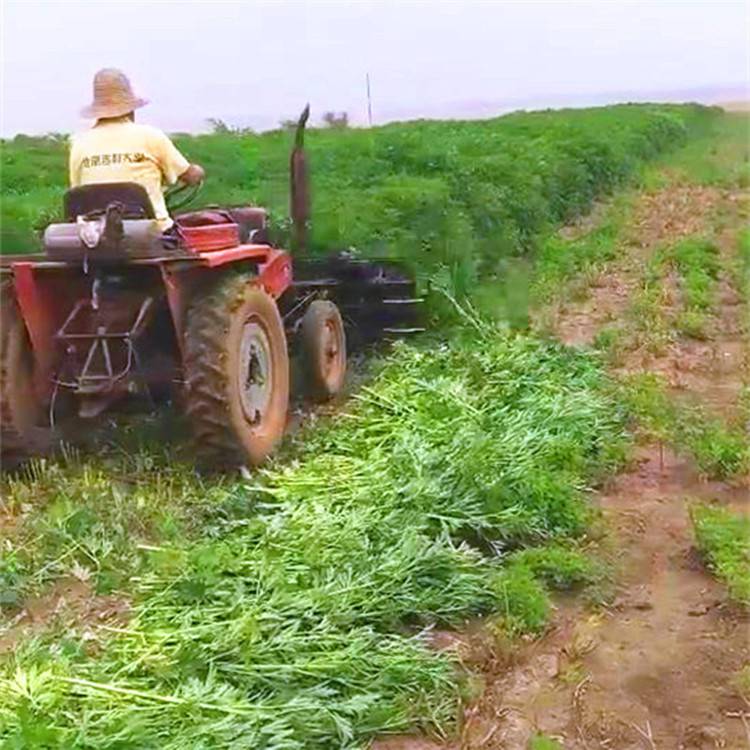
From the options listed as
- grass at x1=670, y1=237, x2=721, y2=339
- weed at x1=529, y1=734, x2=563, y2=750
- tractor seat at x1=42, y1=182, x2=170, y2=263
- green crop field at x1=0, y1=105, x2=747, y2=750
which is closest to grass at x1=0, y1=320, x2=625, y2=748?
green crop field at x1=0, y1=105, x2=747, y2=750

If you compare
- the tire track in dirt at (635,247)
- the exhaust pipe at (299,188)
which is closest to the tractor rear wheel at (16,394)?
the exhaust pipe at (299,188)

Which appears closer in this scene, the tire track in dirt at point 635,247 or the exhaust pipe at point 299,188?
the exhaust pipe at point 299,188

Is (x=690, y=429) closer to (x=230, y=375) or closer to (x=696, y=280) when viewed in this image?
(x=230, y=375)

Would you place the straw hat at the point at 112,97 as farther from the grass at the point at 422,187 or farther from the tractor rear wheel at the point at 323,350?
the grass at the point at 422,187

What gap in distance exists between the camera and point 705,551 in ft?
14.9

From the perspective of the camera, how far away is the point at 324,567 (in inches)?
160

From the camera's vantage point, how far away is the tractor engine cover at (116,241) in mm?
5242

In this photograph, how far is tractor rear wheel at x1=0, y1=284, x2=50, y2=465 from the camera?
18.1ft

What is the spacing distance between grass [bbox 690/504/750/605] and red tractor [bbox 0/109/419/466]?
6.13 ft

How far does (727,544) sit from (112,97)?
3.08 metres

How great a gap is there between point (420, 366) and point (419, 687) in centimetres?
322

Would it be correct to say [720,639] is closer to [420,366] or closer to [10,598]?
[10,598]

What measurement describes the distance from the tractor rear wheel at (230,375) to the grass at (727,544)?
6.04ft

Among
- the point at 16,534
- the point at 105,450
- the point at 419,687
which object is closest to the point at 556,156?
the point at 105,450
